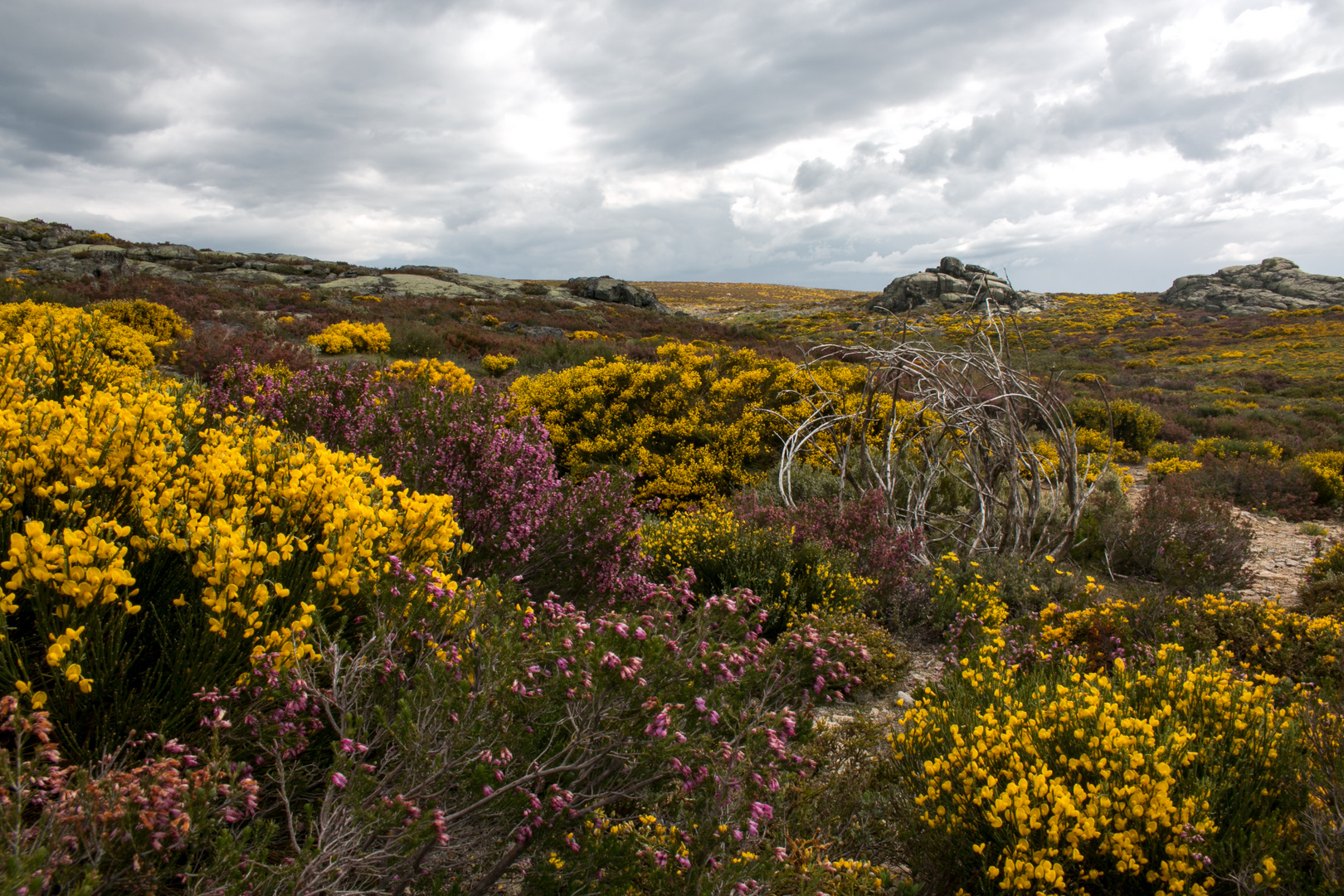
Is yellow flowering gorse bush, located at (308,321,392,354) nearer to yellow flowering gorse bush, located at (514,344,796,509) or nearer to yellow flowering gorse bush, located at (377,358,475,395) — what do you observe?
yellow flowering gorse bush, located at (377,358,475,395)

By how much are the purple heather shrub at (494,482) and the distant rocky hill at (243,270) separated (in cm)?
2748

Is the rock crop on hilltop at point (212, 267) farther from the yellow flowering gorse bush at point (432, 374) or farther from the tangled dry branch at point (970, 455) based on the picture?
the tangled dry branch at point (970, 455)

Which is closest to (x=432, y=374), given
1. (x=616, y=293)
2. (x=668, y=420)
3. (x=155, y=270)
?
(x=668, y=420)

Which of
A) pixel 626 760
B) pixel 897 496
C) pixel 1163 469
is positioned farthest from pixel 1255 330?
pixel 626 760

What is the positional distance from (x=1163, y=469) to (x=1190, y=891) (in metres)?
10.0

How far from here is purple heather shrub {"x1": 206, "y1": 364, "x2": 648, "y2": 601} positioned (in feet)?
12.5

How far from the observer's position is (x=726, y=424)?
8422 mm

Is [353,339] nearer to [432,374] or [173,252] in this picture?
[432,374]

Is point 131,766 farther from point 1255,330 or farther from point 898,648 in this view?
point 1255,330

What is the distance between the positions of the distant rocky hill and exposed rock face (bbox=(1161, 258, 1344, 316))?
50.0m

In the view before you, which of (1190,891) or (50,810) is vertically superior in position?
(50,810)

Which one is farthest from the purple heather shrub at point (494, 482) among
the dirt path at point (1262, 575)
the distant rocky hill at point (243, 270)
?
the distant rocky hill at point (243, 270)

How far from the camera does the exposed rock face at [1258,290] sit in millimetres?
54406

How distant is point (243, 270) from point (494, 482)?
3792 cm
